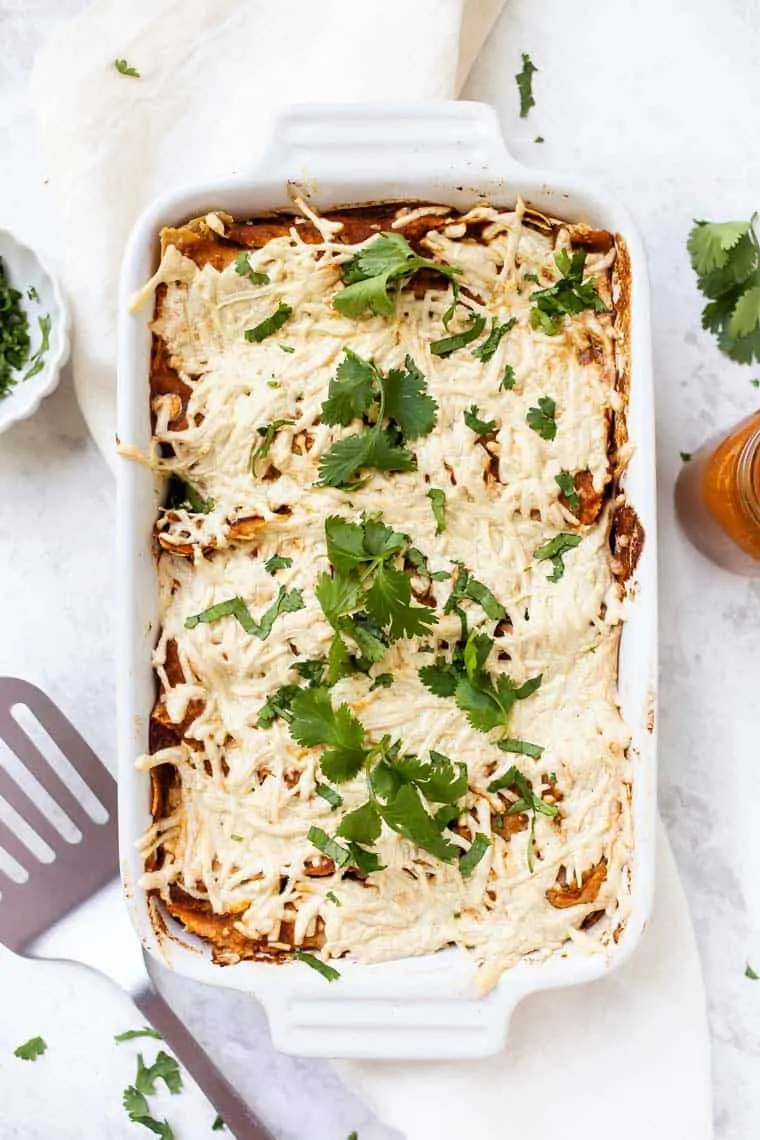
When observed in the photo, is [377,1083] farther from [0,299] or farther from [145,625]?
[0,299]

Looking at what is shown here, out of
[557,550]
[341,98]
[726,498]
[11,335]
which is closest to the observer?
[557,550]

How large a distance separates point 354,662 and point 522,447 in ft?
1.56

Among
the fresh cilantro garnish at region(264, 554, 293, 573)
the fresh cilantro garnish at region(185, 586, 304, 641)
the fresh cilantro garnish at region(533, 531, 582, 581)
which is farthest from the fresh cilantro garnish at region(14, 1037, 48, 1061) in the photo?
the fresh cilantro garnish at region(533, 531, 582, 581)

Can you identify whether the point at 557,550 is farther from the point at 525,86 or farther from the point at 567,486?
the point at 525,86

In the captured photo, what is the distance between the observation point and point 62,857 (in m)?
2.35

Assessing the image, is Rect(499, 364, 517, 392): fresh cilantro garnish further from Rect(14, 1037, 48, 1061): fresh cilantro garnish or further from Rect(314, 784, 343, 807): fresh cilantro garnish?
Rect(14, 1037, 48, 1061): fresh cilantro garnish

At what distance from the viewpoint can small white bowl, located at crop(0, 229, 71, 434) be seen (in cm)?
233

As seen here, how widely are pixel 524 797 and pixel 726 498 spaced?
2.24 feet

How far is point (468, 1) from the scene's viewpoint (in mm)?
2320

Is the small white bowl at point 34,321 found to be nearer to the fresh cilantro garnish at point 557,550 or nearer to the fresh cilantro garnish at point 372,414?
the fresh cilantro garnish at point 372,414

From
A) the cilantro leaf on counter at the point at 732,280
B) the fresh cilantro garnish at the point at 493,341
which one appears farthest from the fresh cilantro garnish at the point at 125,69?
the cilantro leaf on counter at the point at 732,280

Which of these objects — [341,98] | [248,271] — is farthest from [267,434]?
[341,98]

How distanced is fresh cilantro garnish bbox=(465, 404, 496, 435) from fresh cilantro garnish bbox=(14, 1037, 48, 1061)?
1585 mm

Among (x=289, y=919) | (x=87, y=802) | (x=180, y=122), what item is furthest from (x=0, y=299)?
(x=289, y=919)
